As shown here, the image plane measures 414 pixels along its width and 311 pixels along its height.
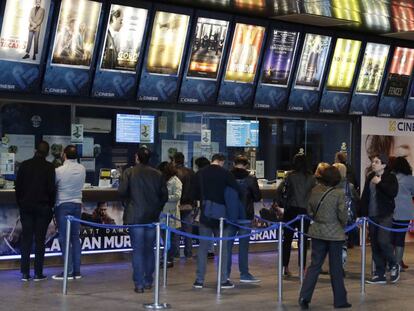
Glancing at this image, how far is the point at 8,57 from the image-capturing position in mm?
13742

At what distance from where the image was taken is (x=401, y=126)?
19266mm

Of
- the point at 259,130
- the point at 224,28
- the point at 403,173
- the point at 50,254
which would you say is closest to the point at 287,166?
the point at 259,130

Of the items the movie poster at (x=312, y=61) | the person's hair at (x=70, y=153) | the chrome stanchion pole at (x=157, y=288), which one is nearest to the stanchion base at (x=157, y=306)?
the chrome stanchion pole at (x=157, y=288)

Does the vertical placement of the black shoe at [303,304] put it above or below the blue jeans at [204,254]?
below

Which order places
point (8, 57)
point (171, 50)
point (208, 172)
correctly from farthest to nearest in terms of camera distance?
1. point (171, 50)
2. point (8, 57)
3. point (208, 172)

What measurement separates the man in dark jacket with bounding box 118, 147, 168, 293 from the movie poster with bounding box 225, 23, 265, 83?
5.22 metres

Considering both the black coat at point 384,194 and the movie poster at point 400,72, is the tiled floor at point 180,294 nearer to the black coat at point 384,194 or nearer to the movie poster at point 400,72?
the black coat at point 384,194

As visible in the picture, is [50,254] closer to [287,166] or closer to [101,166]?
[101,166]

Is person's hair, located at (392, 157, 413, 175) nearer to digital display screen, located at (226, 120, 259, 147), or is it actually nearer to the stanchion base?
digital display screen, located at (226, 120, 259, 147)

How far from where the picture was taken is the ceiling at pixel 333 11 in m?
14.3

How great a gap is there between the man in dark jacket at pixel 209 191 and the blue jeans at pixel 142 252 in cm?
71

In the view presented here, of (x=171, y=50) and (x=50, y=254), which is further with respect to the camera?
(x=171, y=50)

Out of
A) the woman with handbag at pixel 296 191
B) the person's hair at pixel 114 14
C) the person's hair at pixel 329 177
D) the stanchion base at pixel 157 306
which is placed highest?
the person's hair at pixel 114 14

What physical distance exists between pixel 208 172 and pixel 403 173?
11.0 ft
